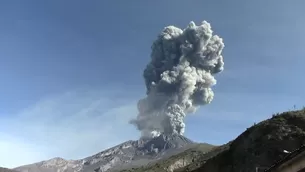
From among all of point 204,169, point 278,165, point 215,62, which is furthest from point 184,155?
point 278,165

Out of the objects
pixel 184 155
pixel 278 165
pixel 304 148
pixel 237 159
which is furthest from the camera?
pixel 184 155

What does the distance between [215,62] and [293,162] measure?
6066 inches

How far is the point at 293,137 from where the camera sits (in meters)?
43.7

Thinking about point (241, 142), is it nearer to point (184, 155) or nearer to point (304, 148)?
point (304, 148)

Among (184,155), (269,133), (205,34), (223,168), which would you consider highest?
(205,34)

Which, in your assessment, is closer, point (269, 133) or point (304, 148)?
point (304, 148)

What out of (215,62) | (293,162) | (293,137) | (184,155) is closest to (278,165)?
(293,162)

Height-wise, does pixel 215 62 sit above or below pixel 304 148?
above

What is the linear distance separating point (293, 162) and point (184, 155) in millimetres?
119162

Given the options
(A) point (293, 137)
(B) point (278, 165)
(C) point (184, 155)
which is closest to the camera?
(B) point (278, 165)

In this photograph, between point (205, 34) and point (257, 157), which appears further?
point (205, 34)

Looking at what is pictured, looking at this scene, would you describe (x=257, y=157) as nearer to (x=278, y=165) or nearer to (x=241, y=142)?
(x=241, y=142)

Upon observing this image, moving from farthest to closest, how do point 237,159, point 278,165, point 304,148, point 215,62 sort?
point 215,62, point 237,159, point 278,165, point 304,148

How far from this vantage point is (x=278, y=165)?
11.6m
